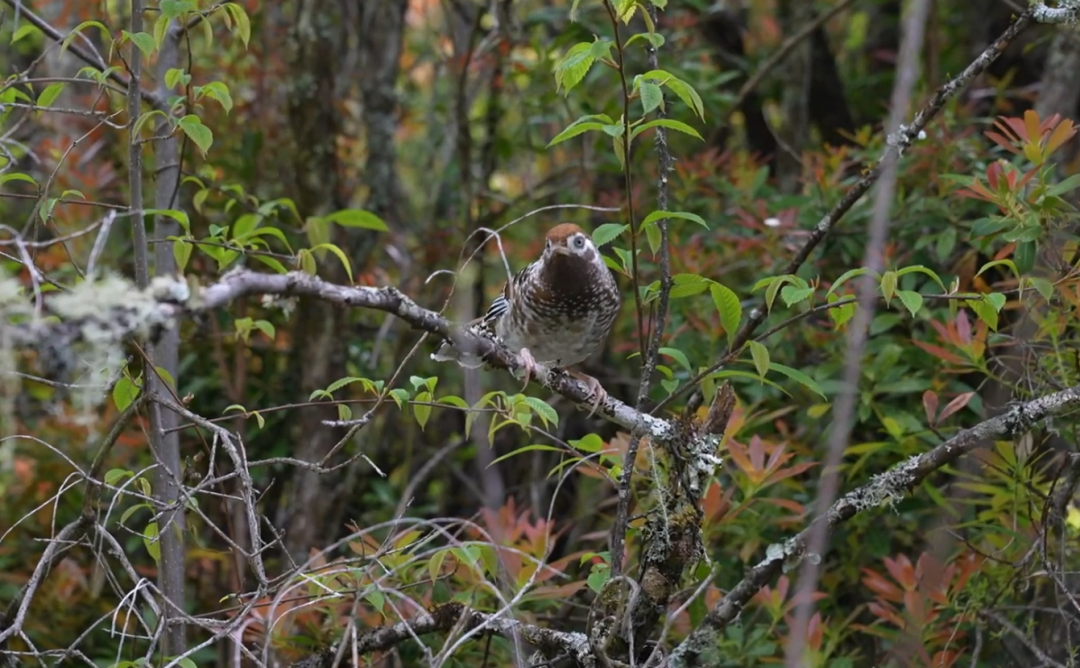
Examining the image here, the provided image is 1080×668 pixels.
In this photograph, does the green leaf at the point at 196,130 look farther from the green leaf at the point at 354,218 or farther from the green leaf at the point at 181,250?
the green leaf at the point at 354,218

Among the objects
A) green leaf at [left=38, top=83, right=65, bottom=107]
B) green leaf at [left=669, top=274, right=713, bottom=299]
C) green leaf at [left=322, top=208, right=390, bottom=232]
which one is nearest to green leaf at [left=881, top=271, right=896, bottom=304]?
green leaf at [left=669, top=274, right=713, bottom=299]

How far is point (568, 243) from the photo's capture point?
3.45 meters

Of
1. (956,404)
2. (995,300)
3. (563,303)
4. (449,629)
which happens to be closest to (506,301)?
(563,303)

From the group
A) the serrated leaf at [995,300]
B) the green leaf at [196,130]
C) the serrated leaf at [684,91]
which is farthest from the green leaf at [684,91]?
the green leaf at [196,130]

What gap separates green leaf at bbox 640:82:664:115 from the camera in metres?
2.15

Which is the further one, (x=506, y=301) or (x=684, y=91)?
(x=506, y=301)

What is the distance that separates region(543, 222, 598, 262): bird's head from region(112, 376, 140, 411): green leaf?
1.38 meters

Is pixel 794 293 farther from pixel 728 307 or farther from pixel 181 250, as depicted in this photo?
pixel 181 250

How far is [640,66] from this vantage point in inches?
198

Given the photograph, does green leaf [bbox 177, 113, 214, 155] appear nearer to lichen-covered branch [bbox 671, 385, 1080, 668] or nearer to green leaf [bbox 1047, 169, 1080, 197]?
lichen-covered branch [bbox 671, 385, 1080, 668]

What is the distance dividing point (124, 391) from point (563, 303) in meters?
1.42

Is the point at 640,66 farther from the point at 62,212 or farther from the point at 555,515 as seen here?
the point at 62,212

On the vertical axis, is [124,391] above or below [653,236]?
below

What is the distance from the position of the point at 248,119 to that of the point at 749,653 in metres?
3.33
